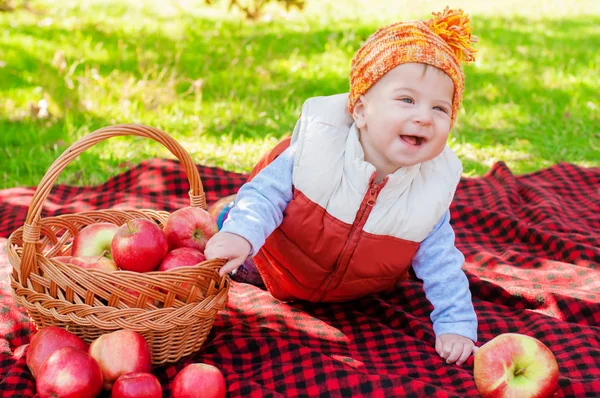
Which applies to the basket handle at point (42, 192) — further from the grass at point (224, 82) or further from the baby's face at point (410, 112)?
the grass at point (224, 82)

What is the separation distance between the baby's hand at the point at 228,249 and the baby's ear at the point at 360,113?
0.60 m

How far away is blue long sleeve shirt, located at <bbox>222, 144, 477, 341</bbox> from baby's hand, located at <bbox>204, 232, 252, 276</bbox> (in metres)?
0.09

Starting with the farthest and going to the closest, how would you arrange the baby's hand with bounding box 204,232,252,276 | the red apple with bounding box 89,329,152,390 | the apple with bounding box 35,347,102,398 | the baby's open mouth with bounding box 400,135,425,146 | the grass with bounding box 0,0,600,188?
1. the grass with bounding box 0,0,600,188
2. the baby's open mouth with bounding box 400,135,425,146
3. the baby's hand with bounding box 204,232,252,276
4. the red apple with bounding box 89,329,152,390
5. the apple with bounding box 35,347,102,398

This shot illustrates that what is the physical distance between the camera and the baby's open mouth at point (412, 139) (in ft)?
8.79

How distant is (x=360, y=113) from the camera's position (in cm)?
280

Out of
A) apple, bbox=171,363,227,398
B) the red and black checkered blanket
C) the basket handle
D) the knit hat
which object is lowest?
the red and black checkered blanket

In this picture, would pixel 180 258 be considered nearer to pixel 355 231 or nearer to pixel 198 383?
pixel 198 383

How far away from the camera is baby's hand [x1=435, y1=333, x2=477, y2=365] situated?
9.04 ft

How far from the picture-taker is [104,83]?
19.0ft

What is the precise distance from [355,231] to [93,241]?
0.95 m

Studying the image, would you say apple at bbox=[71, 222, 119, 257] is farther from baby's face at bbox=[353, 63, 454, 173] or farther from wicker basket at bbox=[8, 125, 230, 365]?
baby's face at bbox=[353, 63, 454, 173]

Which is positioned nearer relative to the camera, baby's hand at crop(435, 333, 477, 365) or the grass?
baby's hand at crop(435, 333, 477, 365)

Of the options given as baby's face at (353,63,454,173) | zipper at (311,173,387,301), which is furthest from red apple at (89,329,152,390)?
baby's face at (353,63,454,173)

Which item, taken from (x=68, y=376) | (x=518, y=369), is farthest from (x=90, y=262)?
(x=518, y=369)
